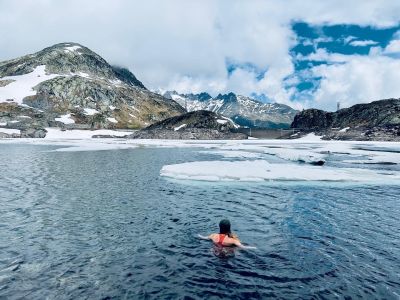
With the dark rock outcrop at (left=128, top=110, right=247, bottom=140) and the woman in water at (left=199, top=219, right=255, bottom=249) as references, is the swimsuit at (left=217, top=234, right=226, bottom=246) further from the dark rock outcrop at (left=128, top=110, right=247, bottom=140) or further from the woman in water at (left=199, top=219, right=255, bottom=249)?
the dark rock outcrop at (left=128, top=110, right=247, bottom=140)

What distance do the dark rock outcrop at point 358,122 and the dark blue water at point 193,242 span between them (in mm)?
104809

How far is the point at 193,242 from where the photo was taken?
19234mm

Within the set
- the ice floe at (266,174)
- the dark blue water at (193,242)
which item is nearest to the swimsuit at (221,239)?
the dark blue water at (193,242)

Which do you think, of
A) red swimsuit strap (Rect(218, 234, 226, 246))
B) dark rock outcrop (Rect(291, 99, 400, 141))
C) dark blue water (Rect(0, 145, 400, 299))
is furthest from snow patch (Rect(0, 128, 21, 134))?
red swimsuit strap (Rect(218, 234, 226, 246))

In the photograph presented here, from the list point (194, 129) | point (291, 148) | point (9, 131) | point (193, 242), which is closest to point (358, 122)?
point (194, 129)

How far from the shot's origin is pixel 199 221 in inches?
911

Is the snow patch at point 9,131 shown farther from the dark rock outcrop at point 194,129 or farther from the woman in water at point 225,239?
the woman in water at point 225,239

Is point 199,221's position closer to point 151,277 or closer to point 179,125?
point 151,277

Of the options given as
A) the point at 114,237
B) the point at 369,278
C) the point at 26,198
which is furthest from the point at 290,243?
the point at 26,198

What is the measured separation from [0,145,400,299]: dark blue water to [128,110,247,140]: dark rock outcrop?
398 ft

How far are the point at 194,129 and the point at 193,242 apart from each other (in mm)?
142239

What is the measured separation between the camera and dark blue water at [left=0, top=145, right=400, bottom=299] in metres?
13.8

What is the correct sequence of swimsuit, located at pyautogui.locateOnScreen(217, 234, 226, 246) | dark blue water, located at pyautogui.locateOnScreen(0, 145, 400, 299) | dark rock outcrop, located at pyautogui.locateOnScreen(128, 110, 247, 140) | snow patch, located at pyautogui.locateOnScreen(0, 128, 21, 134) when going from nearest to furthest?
A: dark blue water, located at pyautogui.locateOnScreen(0, 145, 400, 299)
swimsuit, located at pyautogui.locateOnScreen(217, 234, 226, 246)
dark rock outcrop, located at pyautogui.locateOnScreen(128, 110, 247, 140)
snow patch, located at pyautogui.locateOnScreen(0, 128, 21, 134)

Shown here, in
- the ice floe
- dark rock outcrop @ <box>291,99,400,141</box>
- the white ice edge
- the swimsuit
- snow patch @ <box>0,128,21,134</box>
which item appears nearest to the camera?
the swimsuit
